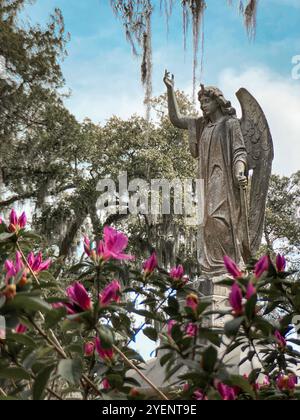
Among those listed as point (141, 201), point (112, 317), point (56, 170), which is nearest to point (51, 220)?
point (56, 170)

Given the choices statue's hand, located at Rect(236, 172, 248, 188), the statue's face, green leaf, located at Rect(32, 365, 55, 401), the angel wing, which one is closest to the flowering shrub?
green leaf, located at Rect(32, 365, 55, 401)

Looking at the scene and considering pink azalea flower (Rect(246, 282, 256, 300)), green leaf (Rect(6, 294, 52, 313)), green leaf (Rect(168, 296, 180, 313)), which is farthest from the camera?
green leaf (Rect(168, 296, 180, 313))

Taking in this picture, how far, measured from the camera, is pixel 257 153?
622 cm

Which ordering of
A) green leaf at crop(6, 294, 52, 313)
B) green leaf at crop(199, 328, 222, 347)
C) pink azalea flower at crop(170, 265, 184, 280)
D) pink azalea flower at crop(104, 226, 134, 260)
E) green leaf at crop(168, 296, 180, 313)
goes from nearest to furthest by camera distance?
green leaf at crop(6, 294, 52, 313), green leaf at crop(199, 328, 222, 347), pink azalea flower at crop(104, 226, 134, 260), green leaf at crop(168, 296, 180, 313), pink azalea flower at crop(170, 265, 184, 280)

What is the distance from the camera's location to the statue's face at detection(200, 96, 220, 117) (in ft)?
20.2

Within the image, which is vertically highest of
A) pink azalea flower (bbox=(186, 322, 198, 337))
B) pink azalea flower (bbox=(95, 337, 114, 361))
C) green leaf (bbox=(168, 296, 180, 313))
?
green leaf (bbox=(168, 296, 180, 313))

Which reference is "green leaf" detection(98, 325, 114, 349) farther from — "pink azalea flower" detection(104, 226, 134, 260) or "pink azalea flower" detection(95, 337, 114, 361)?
"pink azalea flower" detection(104, 226, 134, 260)

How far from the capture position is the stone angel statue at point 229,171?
229 inches

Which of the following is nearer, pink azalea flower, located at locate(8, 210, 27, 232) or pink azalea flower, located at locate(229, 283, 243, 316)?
pink azalea flower, located at locate(229, 283, 243, 316)

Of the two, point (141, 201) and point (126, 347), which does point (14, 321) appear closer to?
point (126, 347)

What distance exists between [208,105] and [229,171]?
79cm

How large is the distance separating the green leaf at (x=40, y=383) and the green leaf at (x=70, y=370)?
37 mm

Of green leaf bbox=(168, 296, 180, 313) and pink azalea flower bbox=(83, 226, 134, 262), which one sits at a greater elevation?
pink azalea flower bbox=(83, 226, 134, 262)
